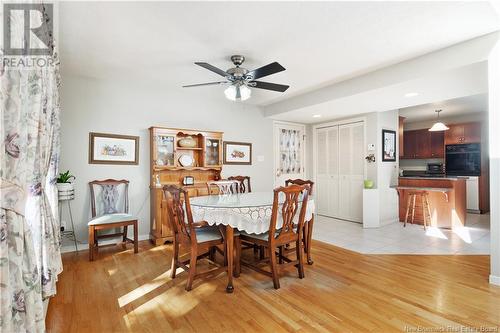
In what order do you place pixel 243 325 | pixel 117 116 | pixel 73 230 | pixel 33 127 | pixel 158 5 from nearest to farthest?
pixel 33 127 → pixel 243 325 → pixel 158 5 → pixel 73 230 → pixel 117 116

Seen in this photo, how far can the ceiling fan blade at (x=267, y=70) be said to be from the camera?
92.4 inches

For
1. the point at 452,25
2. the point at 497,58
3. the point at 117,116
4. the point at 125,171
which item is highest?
the point at 452,25

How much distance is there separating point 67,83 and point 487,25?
4.83 meters

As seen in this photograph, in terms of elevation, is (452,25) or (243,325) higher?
(452,25)

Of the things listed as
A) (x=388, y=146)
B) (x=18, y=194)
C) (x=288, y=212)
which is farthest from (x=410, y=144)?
(x=18, y=194)

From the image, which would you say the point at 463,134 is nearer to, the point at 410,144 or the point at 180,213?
the point at 410,144

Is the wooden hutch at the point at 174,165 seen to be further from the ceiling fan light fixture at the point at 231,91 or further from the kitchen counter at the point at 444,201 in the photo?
the kitchen counter at the point at 444,201

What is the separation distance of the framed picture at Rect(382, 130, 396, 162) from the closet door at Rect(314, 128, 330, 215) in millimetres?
1237

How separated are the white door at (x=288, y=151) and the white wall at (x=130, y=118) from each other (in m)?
0.96

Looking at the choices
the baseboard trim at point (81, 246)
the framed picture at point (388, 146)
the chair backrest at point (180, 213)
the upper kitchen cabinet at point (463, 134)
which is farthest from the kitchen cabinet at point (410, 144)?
the baseboard trim at point (81, 246)

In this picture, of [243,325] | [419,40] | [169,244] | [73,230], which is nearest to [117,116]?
[73,230]

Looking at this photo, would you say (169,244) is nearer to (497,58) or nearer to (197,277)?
(197,277)

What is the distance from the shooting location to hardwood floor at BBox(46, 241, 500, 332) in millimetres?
1887

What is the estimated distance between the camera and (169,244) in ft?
12.7
